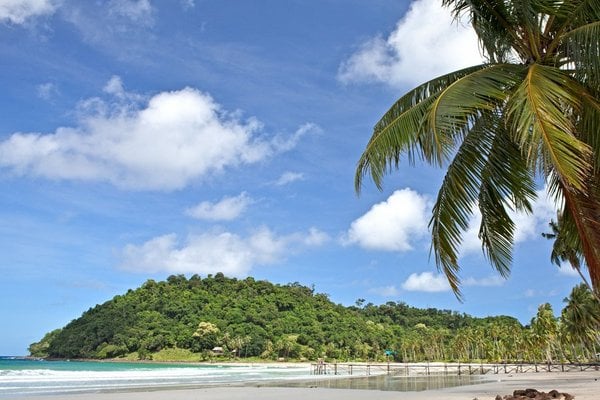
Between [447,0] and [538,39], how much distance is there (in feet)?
4.38

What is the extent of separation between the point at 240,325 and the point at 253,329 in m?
3.01

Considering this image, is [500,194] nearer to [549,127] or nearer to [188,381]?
[549,127]

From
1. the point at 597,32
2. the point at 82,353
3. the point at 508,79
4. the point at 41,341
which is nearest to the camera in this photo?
the point at 597,32

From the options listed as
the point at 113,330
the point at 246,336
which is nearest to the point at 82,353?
the point at 113,330

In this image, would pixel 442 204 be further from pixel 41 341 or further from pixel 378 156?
pixel 41 341

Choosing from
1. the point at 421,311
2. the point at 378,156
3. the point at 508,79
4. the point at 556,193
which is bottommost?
the point at 556,193

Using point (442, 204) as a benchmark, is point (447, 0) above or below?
above

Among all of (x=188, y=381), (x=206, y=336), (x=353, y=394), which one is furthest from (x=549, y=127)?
(x=206, y=336)

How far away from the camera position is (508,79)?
6.44 metres

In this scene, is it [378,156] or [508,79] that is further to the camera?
[378,156]

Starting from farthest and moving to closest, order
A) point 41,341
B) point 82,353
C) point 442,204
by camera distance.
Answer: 1. point 41,341
2. point 82,353
3. point 442,204

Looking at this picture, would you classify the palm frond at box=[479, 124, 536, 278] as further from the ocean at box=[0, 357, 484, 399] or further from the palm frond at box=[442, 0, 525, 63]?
the ocean at box=[0, 357, 484, 399]

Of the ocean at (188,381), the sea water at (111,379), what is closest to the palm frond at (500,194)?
the ocean at (188,381)

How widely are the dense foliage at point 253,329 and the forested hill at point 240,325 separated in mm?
170
